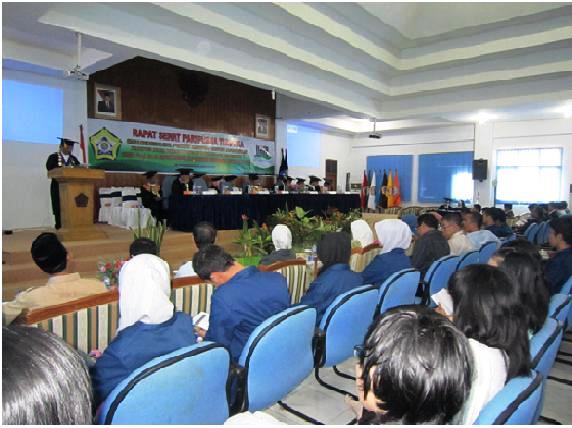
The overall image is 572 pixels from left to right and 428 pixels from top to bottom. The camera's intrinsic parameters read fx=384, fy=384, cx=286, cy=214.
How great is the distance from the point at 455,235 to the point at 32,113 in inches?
261

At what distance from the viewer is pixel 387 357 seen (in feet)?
2.72

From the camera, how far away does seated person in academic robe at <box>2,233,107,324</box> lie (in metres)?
1.91

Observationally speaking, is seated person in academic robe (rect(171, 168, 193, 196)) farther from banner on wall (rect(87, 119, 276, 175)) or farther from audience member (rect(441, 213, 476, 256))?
audience member (rect(441, 213, 476, 256))

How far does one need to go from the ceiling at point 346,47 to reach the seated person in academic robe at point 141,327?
12.5 ft

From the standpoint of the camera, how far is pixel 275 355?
1.66m

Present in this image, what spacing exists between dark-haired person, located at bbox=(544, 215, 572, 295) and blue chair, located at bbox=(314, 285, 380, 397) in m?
1.47

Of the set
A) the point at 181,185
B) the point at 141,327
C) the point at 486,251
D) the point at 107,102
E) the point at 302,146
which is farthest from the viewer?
the point at 302,146

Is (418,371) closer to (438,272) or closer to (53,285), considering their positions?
(53,285)

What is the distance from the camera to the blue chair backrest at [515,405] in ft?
3.09

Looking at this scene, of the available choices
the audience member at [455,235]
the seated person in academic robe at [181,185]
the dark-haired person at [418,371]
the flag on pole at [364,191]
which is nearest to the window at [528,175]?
the flag on pole at [364,191]

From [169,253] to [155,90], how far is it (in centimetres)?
433

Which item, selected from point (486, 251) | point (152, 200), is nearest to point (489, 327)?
point (486, 251)

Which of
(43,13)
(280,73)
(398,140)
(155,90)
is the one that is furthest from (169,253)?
(398,140)

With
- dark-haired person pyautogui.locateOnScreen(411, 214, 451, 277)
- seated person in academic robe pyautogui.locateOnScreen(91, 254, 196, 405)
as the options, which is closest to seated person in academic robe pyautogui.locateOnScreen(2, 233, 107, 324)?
seated person in academic robe pyautogui.locateOnScreen(91, 254, 196, 405)
